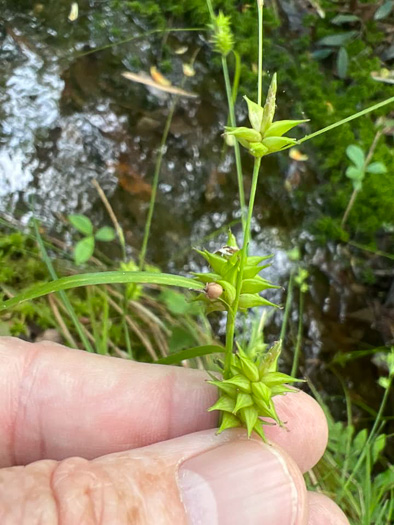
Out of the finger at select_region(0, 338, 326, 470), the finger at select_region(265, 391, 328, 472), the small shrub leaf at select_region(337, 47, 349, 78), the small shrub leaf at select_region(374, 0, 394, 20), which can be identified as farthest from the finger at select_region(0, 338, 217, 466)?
the small shrub leaf at select_region(374, 0, 394, 20)

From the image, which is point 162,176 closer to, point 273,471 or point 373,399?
point 373,399

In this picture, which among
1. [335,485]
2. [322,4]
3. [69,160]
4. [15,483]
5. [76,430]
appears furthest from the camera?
[322,4]

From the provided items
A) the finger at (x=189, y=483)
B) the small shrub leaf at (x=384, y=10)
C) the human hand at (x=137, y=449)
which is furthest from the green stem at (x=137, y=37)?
the finger at (x=189, y=483)

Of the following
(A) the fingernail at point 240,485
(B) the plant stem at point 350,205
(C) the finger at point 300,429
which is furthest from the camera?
(B) the plant stem at point 350,205

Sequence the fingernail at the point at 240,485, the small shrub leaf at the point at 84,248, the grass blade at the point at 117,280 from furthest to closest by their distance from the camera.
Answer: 1. the small shrub leaf at the point at 84,248
2. the fingernail at the point at 240,485
3. the grass blade at the point at 117,280

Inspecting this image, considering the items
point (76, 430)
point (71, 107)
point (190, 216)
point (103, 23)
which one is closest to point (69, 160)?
point (71, 107)

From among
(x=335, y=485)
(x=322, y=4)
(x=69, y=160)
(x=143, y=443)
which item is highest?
(x=322, y=4)

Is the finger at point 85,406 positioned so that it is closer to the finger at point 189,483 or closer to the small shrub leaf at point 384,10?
the finger at point 189,483

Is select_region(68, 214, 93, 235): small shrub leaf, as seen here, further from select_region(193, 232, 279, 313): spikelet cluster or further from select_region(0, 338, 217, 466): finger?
select_region(193, 232, 279, 313): spikelet cluster
